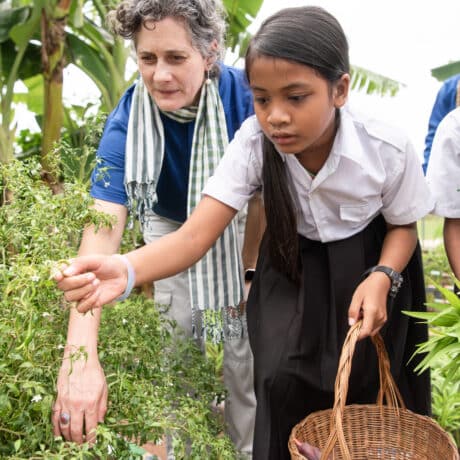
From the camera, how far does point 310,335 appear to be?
5.89 feet

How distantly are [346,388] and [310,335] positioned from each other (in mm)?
350

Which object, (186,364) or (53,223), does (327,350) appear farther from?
(53,223)

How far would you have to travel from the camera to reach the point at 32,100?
4.86 metres

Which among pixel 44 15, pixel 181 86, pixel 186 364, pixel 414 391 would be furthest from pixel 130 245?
pixel 44 15

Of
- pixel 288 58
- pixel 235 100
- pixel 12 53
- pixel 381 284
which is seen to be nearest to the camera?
pixel 288 58

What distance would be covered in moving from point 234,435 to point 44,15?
2.16 m

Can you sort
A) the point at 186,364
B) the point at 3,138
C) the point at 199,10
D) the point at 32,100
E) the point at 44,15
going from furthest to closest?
the point at 32,100
the point at 3,138
the point at 44,15
the point at 186,364
the point at 199,10

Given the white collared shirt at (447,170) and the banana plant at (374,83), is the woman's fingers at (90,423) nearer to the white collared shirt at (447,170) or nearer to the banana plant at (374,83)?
the white collared shirt at (447,170)

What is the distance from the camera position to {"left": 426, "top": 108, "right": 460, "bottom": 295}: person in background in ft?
6.44

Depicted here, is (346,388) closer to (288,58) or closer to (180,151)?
(288,58)

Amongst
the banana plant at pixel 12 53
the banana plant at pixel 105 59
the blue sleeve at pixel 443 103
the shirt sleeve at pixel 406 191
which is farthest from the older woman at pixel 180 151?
the banana plant at pixel 105 59

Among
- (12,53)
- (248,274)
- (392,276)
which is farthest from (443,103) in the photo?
(12,53)

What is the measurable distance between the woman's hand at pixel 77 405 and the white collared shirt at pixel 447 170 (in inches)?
40.4

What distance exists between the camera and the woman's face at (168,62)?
188 cm
